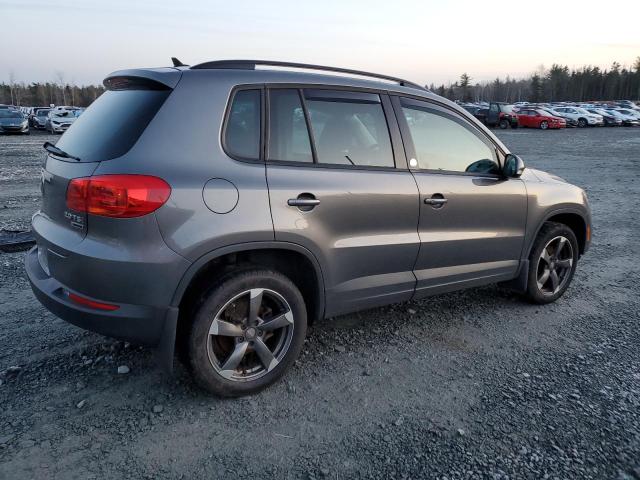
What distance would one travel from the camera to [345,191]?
3133mm

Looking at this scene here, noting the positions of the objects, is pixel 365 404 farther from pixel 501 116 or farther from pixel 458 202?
pixel 501 116

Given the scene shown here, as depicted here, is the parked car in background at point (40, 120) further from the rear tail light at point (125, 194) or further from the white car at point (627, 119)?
the white car at point (627, 119)

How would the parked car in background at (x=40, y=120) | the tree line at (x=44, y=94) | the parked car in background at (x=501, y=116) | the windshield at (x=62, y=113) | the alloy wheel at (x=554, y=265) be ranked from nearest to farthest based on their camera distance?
the alloy wheel at (x=554, y=265) → the windshield at (x=62, y=113) → the parked car in background at (x=40, y=120) → the parked car in background at (x=501, y=116) → the tree line at (x=44, y=94)

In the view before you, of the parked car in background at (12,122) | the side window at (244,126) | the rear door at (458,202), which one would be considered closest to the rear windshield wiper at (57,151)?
the side window at (244,126)

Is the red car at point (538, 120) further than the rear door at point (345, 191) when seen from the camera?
Yes

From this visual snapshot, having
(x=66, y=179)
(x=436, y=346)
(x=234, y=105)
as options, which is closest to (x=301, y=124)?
(x=234, y=105)

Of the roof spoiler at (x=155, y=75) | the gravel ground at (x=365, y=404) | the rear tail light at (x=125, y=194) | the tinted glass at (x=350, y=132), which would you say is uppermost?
the roof spoiler at (x=155, y=75)

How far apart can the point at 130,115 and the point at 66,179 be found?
1.64ft

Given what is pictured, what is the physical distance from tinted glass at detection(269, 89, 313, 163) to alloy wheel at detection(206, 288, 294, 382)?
0.84 m

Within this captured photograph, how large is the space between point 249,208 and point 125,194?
0.65 meters

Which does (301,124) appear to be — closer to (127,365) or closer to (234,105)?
(234,105)

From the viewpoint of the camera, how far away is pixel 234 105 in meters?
2.88

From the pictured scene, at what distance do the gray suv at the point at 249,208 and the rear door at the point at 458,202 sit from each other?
0.04 ft

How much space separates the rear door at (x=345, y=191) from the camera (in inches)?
117
